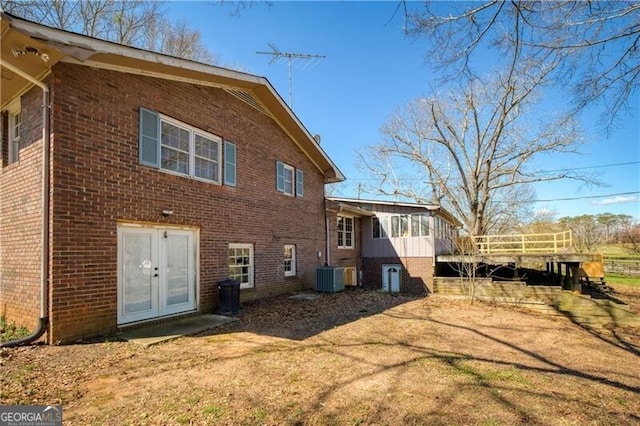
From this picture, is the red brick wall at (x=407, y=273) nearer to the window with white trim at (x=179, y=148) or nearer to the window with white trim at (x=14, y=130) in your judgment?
the window with white trim at (x=179, y=148)

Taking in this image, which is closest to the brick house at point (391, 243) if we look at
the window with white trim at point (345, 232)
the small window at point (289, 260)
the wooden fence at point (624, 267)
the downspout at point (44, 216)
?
the window with white trim at point (345, 232)

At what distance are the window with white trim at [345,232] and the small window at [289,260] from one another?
5472mm

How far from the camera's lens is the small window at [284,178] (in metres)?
12.4

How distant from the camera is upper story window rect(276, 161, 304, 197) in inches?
492

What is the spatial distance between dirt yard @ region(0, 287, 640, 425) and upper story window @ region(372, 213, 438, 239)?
11501mm

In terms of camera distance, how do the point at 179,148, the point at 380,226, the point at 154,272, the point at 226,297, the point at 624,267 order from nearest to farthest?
the point at 154,272 < the point at 179,148 < the point at 226,297 < the point at 380,226 < the point at 624,267

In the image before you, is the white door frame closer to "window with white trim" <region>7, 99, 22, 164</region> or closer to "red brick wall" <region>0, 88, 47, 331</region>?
"red brick wall" <region>0, 88, 47, 331</region>

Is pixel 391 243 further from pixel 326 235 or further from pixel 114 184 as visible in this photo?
pixel 114 184

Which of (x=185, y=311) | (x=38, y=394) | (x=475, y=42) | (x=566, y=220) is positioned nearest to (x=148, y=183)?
(x=185, y=311)

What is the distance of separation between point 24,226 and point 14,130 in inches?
92.8

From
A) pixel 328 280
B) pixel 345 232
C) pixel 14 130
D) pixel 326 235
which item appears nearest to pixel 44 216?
pixel 14 130

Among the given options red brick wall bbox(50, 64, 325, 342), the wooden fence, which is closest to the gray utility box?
red brick wall bbox(50, 64, 325, 342)

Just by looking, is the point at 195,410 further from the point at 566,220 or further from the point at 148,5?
the point at 566,220

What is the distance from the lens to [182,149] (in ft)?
28.2
